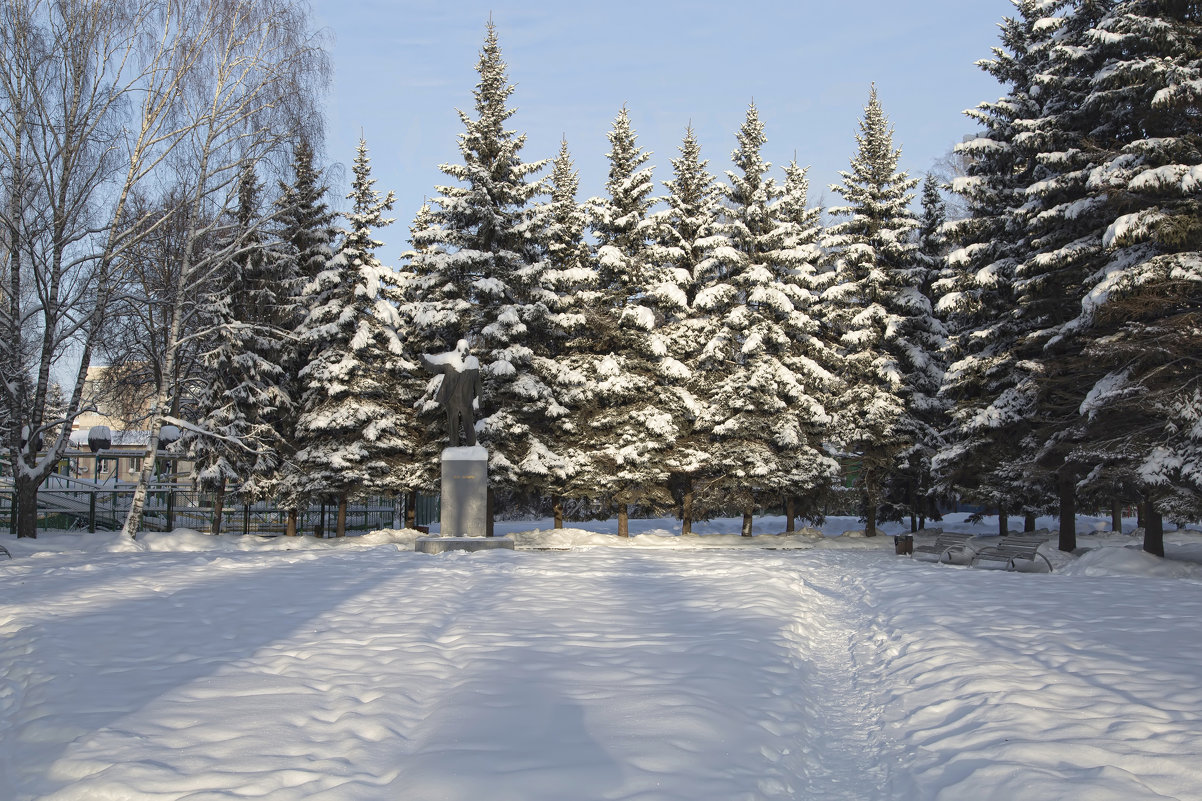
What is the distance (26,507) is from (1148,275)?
912 inches

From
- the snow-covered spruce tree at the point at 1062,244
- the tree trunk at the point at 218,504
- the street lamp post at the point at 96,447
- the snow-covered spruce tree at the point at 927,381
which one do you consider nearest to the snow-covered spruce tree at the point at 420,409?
the tree trunk at the point at 218,504

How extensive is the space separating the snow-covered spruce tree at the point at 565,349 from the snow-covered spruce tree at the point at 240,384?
26.1ft

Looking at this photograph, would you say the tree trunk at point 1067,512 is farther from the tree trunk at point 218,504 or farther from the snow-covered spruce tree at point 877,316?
the tree trunk at point 218,504

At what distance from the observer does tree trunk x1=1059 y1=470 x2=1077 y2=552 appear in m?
19.0

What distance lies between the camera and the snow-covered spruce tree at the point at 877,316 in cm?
2530

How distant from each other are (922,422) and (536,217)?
1343cm

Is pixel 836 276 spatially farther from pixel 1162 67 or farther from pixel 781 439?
pixel 1162 67

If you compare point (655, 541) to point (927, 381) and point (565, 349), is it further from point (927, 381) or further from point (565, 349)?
point (927, 381)

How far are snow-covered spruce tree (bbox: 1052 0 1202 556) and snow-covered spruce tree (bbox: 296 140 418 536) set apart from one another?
57.8ft

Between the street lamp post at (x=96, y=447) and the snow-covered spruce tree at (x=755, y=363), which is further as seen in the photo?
the snow-covered spruce tree at (x=755, y=363)

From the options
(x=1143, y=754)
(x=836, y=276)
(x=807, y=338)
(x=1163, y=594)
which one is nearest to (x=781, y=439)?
(x=807, y=338)

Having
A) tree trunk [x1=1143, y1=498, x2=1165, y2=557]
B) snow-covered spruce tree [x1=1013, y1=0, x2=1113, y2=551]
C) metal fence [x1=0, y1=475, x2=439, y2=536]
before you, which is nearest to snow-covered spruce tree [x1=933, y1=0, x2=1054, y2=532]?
snow-covered spruce tree [x1=1013, y1=0, x2=1113, y2=551]

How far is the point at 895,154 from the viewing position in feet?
88.1

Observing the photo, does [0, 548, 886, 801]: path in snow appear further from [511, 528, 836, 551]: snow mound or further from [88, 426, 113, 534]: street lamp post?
[88, 426, 113, 534]: street lamp post
